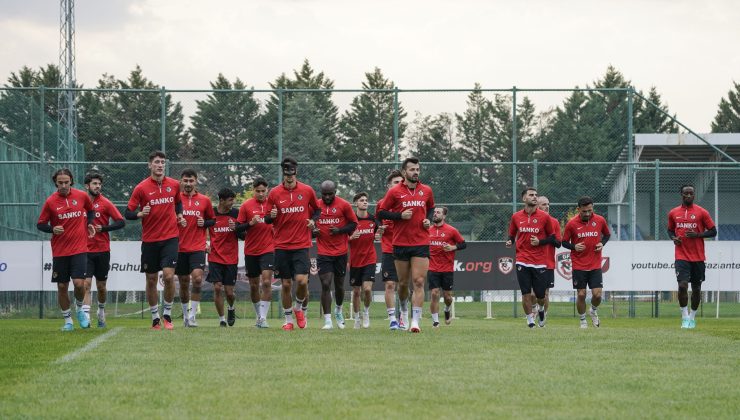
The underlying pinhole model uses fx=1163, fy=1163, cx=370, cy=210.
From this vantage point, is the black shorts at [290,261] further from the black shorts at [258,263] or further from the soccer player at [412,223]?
the black shorts at [258,263]

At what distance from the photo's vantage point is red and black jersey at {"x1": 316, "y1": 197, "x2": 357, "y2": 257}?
17156mm

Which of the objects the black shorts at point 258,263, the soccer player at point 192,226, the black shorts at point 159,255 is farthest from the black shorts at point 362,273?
the black shorts at point 159,255

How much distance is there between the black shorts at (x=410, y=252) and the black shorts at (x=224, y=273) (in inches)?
170

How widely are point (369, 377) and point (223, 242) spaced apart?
34.9 ft

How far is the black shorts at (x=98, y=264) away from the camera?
61.4 ft

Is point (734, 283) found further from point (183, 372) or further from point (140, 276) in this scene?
point (183, 372)

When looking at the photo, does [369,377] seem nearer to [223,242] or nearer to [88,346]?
[88,346]

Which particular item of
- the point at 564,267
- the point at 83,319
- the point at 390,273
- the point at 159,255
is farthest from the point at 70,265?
the point at 564,267

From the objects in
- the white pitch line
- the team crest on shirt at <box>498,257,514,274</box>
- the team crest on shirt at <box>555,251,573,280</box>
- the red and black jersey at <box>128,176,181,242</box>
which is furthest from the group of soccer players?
the team crest on shirt at <box>555,251,573,280</box>

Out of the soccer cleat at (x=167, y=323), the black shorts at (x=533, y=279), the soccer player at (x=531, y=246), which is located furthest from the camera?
the black shorts at (x=533, y=279)

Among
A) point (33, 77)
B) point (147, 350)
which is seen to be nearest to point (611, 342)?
point (147, 350)

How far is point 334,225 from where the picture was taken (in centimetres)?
1725

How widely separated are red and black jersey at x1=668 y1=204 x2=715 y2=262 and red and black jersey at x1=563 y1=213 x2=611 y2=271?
118cm

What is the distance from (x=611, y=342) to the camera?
12930 mm
